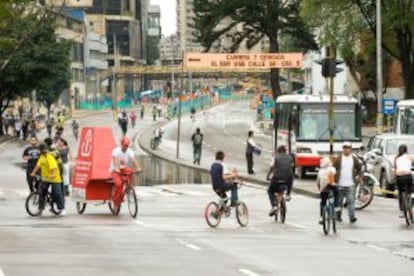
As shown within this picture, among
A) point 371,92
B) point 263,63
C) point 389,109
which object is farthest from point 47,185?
point 371,92

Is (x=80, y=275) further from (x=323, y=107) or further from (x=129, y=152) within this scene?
(x=323, y=107)

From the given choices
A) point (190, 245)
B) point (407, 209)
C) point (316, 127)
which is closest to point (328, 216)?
point (407, 209)

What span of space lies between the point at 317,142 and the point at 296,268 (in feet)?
81.7

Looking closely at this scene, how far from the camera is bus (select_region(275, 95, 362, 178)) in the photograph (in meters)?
39.6

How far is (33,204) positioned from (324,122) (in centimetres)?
1757

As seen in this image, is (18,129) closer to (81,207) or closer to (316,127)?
(316,127)

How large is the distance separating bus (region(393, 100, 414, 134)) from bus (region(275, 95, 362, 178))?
205cm

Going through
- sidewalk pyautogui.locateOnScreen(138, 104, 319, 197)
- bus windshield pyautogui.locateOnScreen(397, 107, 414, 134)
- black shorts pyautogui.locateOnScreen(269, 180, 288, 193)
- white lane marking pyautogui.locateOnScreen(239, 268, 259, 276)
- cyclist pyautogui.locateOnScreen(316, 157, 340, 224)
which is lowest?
sidewalk pyautogui.locateOnScreen(138, 104, 319, 197)

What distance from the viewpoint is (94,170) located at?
2589 cm

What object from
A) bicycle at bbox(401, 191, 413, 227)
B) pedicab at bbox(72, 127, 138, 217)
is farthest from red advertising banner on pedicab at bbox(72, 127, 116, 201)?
bicycle at bbox(401, 191, 413, 227)

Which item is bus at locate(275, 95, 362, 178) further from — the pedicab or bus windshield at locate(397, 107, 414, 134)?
the pedicab

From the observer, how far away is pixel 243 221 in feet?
73.9

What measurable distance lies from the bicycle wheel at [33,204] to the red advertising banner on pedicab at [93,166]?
1238 millimetres

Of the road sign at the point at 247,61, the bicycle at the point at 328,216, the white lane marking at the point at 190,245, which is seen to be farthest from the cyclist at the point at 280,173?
the road sign at the point at 247,61
